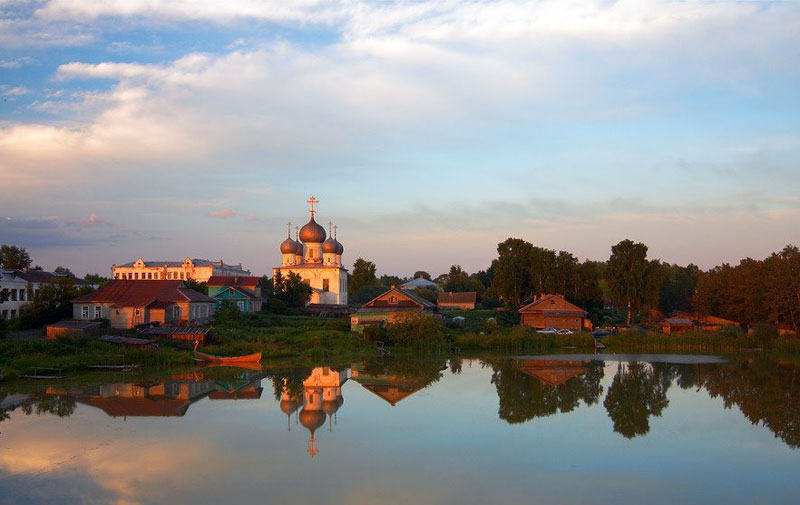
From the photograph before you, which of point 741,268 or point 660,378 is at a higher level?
point 741,268

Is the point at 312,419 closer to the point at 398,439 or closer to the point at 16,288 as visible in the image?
the point at 398,439

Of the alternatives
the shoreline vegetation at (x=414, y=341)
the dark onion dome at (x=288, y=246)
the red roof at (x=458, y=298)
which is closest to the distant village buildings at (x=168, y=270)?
the dark onion dome at (x=288, y=246)

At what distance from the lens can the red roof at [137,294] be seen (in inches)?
1255

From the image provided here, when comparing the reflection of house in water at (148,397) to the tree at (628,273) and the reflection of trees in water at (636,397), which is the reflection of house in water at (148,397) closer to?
the reflection of trees in water at (636,397)

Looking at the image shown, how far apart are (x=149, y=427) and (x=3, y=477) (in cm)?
408

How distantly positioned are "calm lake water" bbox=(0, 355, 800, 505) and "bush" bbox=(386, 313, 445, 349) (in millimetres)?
8823

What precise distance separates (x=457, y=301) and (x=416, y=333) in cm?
2880

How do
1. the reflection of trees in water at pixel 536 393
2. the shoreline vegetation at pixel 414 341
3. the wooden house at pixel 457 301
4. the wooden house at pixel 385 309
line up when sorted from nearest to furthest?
1. the reflection of trees in water at pixel 536 393
2. the shoreline vegetation at pixel 414 341
3. the wooden house at pixel 385 309
4. the wooden house at pixel 457 301

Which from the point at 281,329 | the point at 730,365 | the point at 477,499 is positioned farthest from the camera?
the point at 281,329

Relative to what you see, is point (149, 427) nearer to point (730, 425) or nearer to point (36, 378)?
point (36, 378)

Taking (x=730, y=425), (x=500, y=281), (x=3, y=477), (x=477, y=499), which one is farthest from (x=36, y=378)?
(x=500, y=281)

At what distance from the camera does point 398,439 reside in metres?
14.5

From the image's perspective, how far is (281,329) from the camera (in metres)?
35.6

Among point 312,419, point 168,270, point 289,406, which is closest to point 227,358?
point 289,406
